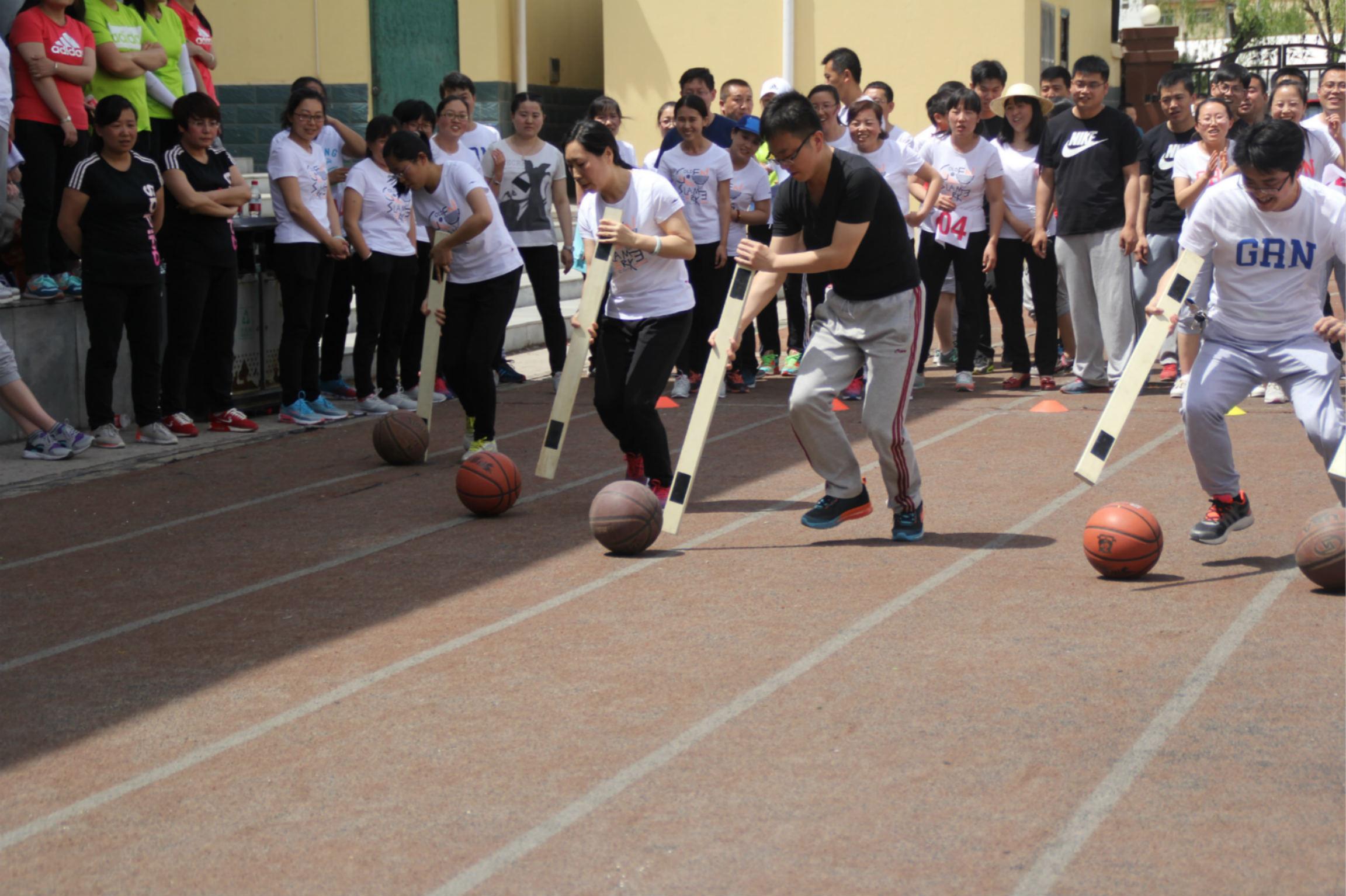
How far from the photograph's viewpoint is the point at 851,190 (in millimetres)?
7211

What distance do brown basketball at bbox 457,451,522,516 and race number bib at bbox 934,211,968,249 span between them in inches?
205

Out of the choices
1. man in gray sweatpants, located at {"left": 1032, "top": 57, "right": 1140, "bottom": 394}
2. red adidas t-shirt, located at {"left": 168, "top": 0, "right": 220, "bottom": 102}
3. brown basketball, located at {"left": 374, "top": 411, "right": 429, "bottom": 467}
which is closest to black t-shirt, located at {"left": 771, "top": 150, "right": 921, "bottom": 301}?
brown basketball, located at {"left": 374, "top": 411, "right": 429, "bottom": 467}

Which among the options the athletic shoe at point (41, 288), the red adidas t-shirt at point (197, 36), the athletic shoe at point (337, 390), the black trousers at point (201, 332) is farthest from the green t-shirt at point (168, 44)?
the athletic shoe at point (337, 390)

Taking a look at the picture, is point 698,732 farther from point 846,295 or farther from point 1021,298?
point 1021,298

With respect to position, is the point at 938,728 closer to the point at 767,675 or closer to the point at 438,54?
the point at 767,675

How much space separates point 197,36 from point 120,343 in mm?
3014

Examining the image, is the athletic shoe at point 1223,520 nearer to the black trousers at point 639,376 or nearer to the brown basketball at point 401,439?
the black trousers at point 639,376

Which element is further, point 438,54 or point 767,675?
point 438,54

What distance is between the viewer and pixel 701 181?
12086 mm

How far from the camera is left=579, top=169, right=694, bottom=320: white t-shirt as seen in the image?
826 cm

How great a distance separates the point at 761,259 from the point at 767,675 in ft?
7.41

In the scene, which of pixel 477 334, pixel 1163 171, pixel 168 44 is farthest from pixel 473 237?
pixel 1163 171

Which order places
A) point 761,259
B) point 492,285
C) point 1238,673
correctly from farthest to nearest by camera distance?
point 492,285 → point 761,259 → point 1238,673

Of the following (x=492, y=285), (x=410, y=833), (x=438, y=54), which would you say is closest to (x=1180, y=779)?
(x=410, y=833)
